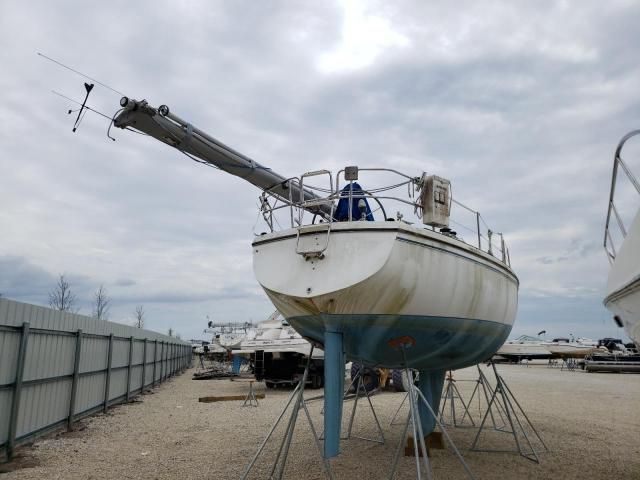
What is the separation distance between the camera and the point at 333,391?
5.24m

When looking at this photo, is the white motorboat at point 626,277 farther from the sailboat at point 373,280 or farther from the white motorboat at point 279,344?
the white motorboat at point 279,344

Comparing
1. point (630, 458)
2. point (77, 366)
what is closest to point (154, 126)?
point (77, 366)

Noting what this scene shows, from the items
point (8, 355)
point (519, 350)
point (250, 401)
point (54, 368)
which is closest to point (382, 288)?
point (8, 355)

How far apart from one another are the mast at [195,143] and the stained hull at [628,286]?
10.6 ft

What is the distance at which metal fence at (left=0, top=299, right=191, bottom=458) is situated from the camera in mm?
7156

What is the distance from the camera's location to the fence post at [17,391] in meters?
7.02

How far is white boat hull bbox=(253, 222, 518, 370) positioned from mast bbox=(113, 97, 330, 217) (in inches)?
38.6

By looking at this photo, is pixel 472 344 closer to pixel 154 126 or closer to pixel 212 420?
pixel 154 126

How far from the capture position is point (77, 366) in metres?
9.69

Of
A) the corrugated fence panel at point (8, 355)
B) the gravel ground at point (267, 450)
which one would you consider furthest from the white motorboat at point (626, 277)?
the corrugated fence panel at point (8, 355)

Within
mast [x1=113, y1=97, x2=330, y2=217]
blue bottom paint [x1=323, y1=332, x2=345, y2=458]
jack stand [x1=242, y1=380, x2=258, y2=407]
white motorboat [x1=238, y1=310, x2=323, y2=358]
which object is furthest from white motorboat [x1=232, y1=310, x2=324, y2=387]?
blue bottom paint [x1=323, y1=332, x2=345, y2=458]

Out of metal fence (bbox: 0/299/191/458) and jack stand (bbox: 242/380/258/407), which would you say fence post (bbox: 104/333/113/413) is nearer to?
metal fence (bbox: 0/299/191/458)

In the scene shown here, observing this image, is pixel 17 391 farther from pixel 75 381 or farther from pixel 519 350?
pixel 519 350

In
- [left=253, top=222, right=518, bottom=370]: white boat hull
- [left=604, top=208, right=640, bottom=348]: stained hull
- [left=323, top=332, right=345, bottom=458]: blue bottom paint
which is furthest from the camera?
[left=323, top=332, right=345, bottom=458]: blue bottom paint
